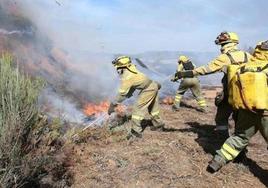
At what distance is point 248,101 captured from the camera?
5523 millimetres

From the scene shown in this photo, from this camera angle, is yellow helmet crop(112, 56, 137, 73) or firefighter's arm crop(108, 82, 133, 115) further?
yellow helmet crop(112, 56, 137, 73)

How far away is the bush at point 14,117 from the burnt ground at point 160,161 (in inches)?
43.3

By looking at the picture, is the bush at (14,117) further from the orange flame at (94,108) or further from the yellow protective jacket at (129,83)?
the orange flame at (94,108)

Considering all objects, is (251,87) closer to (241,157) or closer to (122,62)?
(241,157)

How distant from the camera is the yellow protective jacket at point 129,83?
8.02 m

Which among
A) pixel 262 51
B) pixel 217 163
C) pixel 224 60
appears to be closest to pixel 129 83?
pixel 224 60

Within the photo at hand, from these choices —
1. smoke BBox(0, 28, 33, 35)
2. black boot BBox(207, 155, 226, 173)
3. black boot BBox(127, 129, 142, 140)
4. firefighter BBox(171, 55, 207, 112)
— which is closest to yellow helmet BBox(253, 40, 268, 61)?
black boot BBox(207, 155, 226, 173)

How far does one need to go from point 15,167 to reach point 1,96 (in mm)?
884

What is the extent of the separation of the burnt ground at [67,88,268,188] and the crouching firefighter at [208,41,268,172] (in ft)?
1.11

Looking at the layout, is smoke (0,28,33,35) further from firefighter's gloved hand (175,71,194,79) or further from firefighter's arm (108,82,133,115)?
firefighter's gloved hand (175,71,194,79)

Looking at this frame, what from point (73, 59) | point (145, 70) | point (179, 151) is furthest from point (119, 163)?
point (145, 70)

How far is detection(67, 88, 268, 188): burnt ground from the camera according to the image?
5.95 meters

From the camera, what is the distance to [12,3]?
1455cm

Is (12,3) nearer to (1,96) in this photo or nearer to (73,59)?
(73,59)
